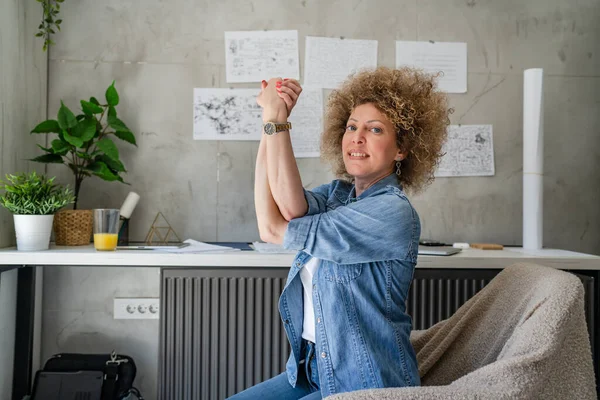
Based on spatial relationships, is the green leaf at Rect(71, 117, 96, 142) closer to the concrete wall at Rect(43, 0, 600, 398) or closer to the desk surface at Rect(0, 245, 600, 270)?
the concrete wall at Rect(43, 0, 600, 398)

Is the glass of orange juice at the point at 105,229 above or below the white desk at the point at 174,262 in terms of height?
above

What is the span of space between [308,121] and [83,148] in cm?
94

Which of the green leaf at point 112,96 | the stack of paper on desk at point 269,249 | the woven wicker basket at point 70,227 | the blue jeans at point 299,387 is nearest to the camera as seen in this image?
the blue jeans at point 299,387

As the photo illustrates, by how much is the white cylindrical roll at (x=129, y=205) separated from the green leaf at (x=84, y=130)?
11.3 inches

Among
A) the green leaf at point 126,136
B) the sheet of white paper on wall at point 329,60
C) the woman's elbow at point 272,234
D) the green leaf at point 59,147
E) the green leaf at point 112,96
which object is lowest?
the woman's elbow at point 272,234

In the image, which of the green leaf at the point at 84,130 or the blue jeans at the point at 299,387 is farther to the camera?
the green leaf at the point at 84,130

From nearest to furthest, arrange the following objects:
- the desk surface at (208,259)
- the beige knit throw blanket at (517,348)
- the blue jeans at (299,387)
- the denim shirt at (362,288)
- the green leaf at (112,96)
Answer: the beige knit throw blanket at (517,348)
the denim shirt at (362,288)
the blue jeans at (299,387)
the desk surface at (208,259)
the green leaf at (112,96)

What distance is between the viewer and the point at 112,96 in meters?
2.08

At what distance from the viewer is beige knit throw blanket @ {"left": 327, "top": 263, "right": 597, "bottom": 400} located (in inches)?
31.2

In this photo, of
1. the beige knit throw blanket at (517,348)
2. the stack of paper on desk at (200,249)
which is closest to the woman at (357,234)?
the beige knit throw blanket at (517,348)

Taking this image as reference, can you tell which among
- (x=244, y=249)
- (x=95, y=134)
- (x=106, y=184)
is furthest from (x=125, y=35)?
(x=244, y=249)

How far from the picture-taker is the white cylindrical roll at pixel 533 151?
6.75ft

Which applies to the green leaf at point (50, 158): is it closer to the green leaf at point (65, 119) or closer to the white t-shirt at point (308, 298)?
the green leaf at point (65, 119)

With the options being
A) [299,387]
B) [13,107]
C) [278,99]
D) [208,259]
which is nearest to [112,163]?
[13,107]
